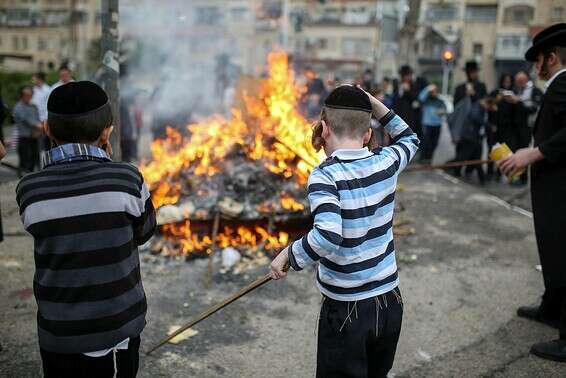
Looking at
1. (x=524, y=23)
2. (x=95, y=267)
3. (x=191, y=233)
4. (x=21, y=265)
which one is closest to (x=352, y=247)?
(x=95, y=267)

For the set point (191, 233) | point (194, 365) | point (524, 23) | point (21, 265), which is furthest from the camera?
point (524, 23)

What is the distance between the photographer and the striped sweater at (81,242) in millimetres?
2004

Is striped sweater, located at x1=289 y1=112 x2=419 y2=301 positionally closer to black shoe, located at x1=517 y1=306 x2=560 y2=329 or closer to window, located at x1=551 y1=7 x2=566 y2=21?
black shoe, located at x1=517 y1=306 x2=560 y2=329

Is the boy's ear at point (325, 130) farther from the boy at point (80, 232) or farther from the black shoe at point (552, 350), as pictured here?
the black shoe at point (552, 350)

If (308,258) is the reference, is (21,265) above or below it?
below

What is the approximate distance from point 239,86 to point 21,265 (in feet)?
14.7

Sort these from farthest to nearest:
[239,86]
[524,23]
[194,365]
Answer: [524,23], [239,86], [194,365]

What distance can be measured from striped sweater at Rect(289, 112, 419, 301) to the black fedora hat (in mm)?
2140

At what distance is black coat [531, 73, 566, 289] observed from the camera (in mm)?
3746

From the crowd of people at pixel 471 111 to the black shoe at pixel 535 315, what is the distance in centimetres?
562

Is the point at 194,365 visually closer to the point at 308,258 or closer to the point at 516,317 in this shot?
the point at 308,258

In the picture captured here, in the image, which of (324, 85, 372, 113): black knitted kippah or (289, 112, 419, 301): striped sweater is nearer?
(289, 112, 419, 301): striped sweater

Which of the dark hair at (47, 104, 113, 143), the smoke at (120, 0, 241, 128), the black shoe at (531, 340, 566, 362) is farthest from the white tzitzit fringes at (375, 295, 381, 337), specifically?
the smoke at (120, 0, 241, 128)

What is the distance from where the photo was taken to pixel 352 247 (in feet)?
7.54
